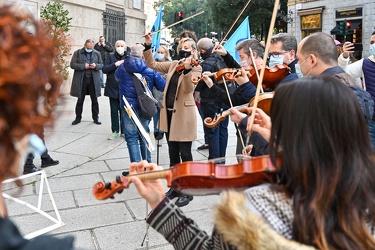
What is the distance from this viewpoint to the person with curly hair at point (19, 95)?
33.8 inches

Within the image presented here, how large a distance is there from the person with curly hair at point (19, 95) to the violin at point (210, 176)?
2.13 ft

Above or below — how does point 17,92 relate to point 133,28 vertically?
below

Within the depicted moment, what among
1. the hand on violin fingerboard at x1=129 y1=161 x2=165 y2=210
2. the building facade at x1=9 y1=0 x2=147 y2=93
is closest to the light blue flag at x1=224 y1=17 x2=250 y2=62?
the building facade at x1=9 y1=0 x2=147 y2=93

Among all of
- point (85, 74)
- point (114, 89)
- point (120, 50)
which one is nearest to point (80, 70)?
point (85, 74)

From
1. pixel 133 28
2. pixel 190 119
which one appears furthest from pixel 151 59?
pixel 133 28

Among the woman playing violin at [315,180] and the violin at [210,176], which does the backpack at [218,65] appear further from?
the woman playing violin at [315,180]

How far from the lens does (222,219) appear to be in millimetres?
1251

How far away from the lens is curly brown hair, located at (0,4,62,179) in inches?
34.3

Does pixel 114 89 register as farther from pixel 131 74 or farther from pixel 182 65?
pixel 182 65

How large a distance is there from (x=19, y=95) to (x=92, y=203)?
3885 mm

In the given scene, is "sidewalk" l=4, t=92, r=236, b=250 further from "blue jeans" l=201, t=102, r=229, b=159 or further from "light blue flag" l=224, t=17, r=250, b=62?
"light blue flag" l=224, t=17, r=250, b=62

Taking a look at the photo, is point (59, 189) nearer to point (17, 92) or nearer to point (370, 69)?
point (370, 69)

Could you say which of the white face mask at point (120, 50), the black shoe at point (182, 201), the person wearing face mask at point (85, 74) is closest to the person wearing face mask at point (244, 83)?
the black shoe at point (182, 201)

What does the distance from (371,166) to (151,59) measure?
15.8ft
